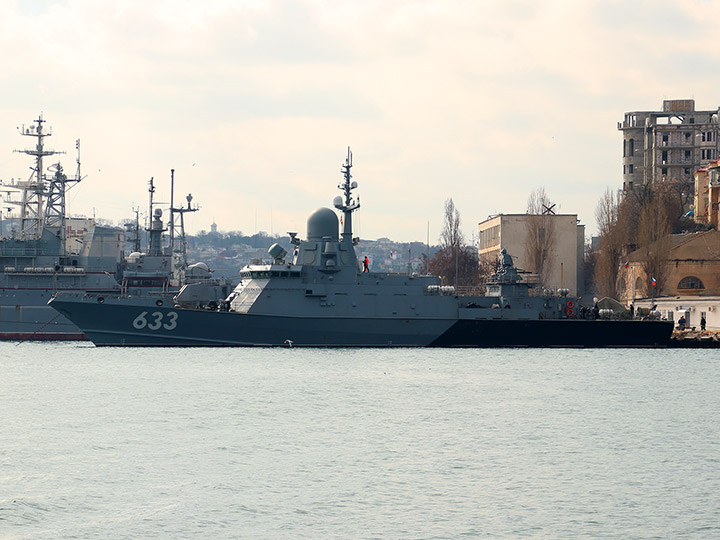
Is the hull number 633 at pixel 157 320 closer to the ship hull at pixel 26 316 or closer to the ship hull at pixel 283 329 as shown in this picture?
the ship hull at pixel 283 329

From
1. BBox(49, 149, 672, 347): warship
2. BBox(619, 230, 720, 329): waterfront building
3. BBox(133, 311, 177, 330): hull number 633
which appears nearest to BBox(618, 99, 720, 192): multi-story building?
BBox(619, 230, 720, 329): waterfront building

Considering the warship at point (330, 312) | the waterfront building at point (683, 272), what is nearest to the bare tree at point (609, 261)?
the waterfront building at point (683, 272)

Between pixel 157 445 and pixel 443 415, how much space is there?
747 cm

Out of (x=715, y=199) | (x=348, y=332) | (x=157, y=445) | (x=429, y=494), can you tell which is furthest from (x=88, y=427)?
(x=715, y=199)

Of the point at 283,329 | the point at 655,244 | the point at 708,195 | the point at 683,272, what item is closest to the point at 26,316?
the point at 283,329

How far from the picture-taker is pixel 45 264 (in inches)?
2082

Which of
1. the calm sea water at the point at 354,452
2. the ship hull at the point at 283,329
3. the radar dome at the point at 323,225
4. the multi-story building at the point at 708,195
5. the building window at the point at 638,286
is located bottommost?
the calm sea water at the point at 354,452

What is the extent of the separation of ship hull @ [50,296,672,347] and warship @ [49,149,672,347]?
4 centimetres

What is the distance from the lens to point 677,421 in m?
24.8

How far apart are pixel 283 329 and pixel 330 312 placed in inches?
78.2

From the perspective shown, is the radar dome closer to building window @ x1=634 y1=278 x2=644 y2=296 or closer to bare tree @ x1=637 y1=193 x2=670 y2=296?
bare tree @ x1=637 y1=193 x2=670 y2=296

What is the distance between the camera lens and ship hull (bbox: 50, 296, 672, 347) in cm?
4084

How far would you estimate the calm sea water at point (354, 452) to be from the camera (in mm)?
15102

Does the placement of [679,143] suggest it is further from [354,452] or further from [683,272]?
[354,452]
